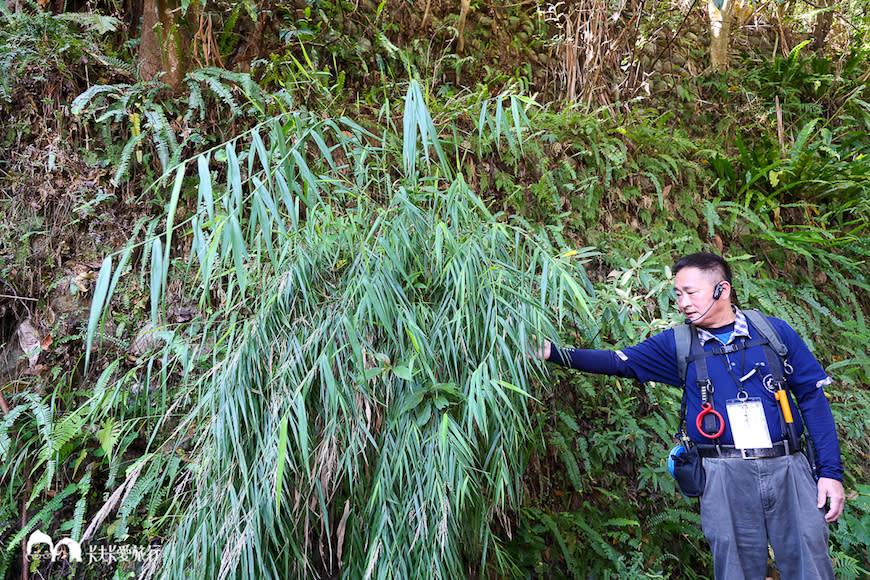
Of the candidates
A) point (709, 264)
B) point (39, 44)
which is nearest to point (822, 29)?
point (709, 264)

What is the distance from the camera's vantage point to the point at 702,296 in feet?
6.20

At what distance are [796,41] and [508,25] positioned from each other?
3140 mm

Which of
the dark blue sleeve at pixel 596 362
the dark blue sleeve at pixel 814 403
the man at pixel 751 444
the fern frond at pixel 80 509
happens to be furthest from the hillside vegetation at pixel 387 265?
the dark blue sleeve at pixel 814 403

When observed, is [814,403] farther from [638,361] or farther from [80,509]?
[80,509]

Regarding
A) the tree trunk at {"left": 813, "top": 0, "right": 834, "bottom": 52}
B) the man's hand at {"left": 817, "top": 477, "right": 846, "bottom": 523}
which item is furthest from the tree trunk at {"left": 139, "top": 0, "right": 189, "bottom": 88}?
the tree trunk at {"left": 813, "top": 0, "right": 834, "bottom": 52}

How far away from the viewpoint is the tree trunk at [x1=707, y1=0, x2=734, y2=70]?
15.4 feet

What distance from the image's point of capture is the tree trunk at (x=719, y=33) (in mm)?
4695

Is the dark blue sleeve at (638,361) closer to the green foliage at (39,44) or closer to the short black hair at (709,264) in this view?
the short black hair at (709,264)

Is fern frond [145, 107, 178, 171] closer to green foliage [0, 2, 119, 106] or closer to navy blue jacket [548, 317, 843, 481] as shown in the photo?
green foliage [0, 2, 119, 106]

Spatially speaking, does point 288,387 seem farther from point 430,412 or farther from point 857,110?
point 857,110

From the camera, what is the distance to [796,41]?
524 centimetres

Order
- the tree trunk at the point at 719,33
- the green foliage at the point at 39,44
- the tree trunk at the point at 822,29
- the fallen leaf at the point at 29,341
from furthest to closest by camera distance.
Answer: the tree trunk at the point at 822,29
the tree trunk at the point at 719,33
the green foliage at the point at 39,44
the fallen leaf at the point at 29,341

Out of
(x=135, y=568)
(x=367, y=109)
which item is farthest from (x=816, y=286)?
(x=135, y=568)

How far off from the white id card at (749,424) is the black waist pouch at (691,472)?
0.14 meters
